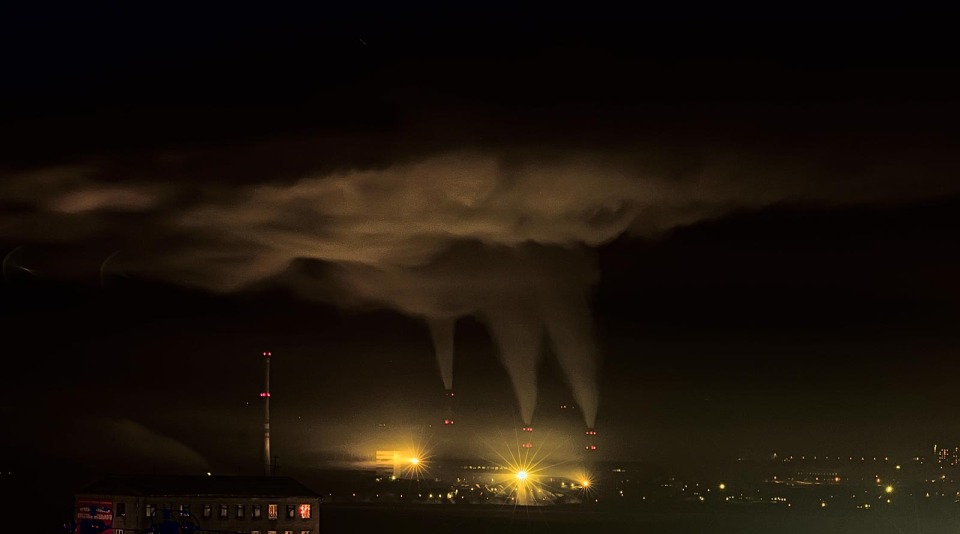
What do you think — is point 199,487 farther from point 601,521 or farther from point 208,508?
point 601,521

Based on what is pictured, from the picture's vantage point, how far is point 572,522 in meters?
131

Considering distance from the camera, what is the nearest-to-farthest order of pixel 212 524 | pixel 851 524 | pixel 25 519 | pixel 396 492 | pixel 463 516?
pixel 212 524 < pixel 25 519 < pixel 463 516 < pixel 851 524 < pixel 396 492

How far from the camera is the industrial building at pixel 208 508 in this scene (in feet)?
293

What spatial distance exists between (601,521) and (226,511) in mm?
56399

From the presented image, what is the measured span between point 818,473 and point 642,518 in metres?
60.8

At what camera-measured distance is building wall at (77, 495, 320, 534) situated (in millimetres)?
89125

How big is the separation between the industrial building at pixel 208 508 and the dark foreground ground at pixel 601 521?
26.3 meters

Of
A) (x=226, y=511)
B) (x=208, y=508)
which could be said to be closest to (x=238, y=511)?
Answer: (x=226, y=511)

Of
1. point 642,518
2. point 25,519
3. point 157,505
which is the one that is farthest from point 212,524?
point 642,518

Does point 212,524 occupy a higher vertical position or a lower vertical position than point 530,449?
lower

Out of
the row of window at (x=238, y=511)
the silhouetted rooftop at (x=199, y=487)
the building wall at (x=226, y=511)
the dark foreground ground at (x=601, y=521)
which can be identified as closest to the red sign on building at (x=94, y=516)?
the building wall at (x=226, y=511)

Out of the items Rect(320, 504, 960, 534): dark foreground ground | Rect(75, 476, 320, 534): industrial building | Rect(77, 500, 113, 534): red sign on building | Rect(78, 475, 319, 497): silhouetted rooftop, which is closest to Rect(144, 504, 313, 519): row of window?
Rect(75, 476, 320, 534): industrial building

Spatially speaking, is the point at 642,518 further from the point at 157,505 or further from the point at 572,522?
the point at 157,505

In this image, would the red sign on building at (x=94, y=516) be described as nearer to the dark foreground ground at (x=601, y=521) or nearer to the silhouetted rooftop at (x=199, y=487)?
the silhouetted rooftop at (x=199, y=487)
